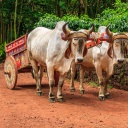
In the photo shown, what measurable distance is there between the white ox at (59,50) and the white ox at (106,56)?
1.97ft

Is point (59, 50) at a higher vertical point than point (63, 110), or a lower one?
higher

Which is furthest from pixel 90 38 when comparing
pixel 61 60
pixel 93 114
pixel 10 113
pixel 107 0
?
pixel 107 0

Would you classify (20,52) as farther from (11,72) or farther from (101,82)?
(101,82)

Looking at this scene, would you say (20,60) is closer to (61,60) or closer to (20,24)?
(61,60)

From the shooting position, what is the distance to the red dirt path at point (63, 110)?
6723 millimetres

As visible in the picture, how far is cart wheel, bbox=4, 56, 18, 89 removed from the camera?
1016cm

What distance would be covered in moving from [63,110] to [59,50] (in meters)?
1.53

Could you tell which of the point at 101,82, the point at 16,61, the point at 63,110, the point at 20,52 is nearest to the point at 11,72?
the point at 16,61

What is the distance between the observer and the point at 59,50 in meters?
8.75

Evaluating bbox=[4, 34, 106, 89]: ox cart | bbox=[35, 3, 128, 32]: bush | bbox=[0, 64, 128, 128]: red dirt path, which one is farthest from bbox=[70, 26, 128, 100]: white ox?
bbox=[35, 3, 128, 32]: bush

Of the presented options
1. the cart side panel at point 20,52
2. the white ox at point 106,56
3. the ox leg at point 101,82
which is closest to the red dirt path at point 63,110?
the ox leg at point 101,82

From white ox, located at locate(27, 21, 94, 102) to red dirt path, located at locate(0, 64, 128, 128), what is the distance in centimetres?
51

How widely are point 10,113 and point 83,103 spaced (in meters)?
1.93

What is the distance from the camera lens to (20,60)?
10414 millimetres
